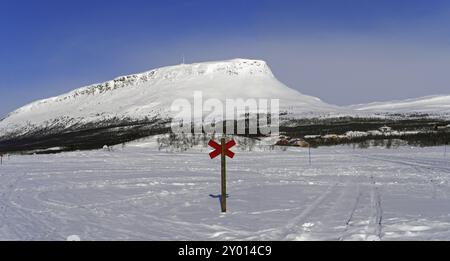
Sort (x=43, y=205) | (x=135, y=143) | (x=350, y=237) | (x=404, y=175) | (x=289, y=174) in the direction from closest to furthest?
(x=350, y=237)
(x=43, y=205)
(x=404, y=175)
(x=289, y=174)
(x=135, y=143)

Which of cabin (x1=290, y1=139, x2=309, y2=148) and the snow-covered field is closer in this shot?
the snow-covered field

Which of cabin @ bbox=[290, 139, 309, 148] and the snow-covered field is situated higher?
cabin @ bbox=[290, 139, 309, 148]

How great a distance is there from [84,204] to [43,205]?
37.4 inches

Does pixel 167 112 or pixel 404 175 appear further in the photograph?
pixel 167 112

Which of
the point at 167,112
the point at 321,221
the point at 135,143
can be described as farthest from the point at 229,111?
the point at 321,221

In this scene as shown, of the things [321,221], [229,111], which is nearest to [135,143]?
[321,221]

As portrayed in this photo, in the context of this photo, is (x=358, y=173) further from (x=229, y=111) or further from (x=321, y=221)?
(x=229, y=111)

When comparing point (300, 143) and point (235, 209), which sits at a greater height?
point (300, 143)

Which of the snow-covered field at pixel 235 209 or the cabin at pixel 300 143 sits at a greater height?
→ the cabin at pixel 300 143

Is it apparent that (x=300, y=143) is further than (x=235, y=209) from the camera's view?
Yes

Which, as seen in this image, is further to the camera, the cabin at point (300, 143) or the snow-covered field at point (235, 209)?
the cabin at point (300, 143)

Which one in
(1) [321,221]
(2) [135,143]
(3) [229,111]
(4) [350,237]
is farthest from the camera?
(3) [229,111]
